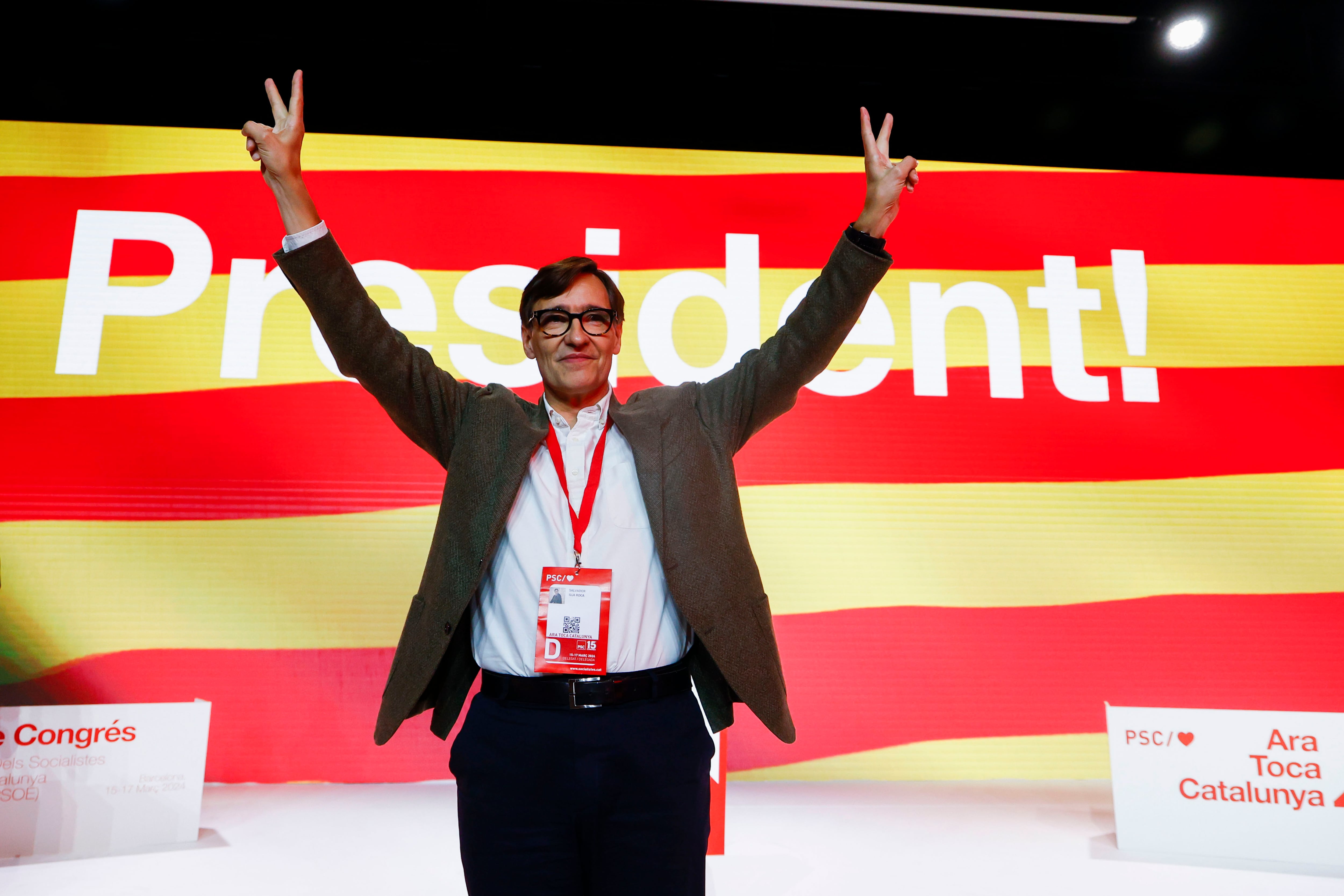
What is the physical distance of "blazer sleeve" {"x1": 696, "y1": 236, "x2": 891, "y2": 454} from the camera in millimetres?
1191

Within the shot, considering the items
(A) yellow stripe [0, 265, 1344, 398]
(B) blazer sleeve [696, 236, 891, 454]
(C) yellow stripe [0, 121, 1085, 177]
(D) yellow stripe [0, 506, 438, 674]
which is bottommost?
(D) yellow stripe [0, 506, 438, 674]

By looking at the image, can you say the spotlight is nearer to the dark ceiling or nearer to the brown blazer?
the dark ceiling

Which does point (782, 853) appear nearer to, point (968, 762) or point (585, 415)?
point (968, 762)

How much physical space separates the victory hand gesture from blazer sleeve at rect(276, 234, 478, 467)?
0.66 m

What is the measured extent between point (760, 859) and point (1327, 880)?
1533 millimetres

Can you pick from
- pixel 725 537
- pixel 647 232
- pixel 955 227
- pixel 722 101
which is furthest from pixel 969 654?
pixel 722 101

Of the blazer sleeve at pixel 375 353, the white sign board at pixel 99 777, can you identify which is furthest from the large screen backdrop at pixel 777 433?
the blazer sleeve at pixel 375 353

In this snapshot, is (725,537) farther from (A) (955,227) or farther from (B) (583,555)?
(A) (955,227)

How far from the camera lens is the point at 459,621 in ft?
3.90

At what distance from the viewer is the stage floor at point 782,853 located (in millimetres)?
2193

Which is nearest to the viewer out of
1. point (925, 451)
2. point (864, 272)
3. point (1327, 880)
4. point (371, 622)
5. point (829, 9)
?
point (864, 272)

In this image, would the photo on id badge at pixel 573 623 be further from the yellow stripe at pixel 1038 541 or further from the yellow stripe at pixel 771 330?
the yellow stripe at pixel 771 330

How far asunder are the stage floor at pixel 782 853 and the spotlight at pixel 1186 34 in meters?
3.06

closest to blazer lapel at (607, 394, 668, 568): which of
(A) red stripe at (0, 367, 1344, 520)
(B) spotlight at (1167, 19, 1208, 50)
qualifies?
(A) red stripe at (0, 367, 1344, 520)
